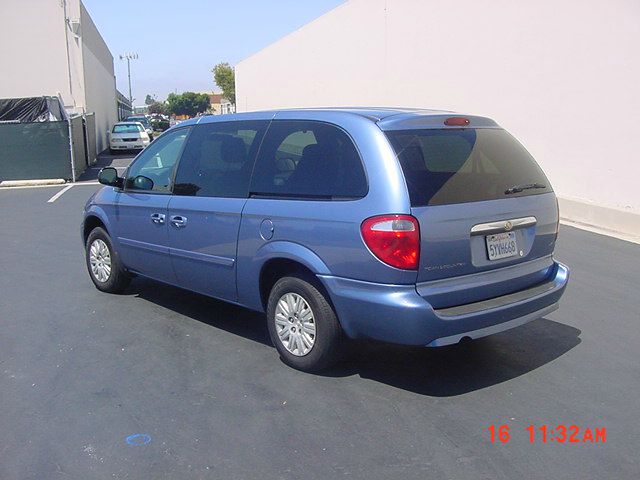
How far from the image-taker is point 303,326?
4.59 m

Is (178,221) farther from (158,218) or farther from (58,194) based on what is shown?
(58,194)

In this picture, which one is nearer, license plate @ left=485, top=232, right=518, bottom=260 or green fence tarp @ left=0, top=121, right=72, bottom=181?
license plate @ left=485, top=232, right=518, bottom=260

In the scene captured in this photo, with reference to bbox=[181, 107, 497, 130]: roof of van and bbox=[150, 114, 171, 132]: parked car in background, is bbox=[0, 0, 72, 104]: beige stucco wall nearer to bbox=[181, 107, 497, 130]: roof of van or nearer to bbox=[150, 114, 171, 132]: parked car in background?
bbox=[150, 114, 171, 132]: parked car in background

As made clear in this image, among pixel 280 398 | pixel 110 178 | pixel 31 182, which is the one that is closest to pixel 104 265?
pixel 110 178

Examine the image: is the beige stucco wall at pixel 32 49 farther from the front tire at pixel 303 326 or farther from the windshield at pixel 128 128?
the front tire at pixel 303 326

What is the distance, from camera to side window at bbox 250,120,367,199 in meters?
4.32

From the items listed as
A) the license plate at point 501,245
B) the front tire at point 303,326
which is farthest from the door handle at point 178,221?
the license plate at point 501,245

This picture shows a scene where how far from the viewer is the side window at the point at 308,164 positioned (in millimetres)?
4324

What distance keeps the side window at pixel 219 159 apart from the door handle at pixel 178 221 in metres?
0.21

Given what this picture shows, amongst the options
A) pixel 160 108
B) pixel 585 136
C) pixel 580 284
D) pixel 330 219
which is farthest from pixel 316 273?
pixel 160 108

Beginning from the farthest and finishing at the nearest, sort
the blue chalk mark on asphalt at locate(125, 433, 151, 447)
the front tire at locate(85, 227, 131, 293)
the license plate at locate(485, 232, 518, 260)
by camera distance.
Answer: the front tire at locate(85, 227, 131, 293), the license plate at locate(485, 232, 518, 260), the blue chalk mark on asphalt at locate(125, 433, 151, 447)

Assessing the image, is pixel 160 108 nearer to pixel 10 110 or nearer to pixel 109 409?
pixel 10 110

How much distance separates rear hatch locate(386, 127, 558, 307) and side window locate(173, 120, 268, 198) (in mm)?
1298
